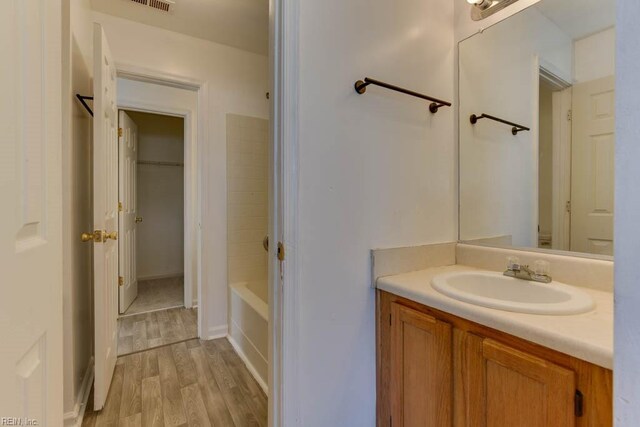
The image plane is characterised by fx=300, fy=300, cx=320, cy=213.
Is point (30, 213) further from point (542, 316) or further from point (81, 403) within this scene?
point (81, 403)

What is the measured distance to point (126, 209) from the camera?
3051 mm

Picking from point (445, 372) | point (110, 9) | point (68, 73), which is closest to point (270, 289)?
point (445, 372)

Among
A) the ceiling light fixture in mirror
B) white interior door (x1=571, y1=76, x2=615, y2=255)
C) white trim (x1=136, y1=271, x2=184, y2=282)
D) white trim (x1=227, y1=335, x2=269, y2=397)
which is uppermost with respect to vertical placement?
the ceiling light fixture in mirror

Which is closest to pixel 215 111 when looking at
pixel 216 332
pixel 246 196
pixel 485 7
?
pixel 246 196

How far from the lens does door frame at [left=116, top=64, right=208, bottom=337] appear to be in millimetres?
2203

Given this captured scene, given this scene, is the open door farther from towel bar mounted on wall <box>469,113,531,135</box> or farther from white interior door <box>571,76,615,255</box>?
white interior door <box>571,76,615,255</box>

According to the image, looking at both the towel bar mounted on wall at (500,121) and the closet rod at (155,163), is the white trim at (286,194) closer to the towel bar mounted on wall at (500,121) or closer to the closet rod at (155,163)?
the towel bar mounted on wall at (500,121)

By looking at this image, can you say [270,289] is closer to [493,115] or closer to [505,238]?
[505,238]

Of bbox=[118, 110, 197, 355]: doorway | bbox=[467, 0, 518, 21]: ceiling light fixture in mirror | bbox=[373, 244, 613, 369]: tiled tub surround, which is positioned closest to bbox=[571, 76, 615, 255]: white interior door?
bbox=[373, 244, 613, 369]: tiled tub surround

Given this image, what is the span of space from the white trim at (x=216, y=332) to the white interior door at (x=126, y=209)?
108 cm

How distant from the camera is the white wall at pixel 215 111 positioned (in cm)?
232

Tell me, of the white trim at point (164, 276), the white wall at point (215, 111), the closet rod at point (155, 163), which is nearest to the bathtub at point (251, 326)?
the white wall at point (215, 111)

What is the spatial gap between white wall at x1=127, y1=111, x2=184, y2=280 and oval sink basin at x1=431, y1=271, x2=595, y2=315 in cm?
410

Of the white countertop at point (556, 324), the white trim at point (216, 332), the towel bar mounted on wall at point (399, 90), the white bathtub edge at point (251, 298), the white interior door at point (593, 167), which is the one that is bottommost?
the white trim at point (216, 332)
